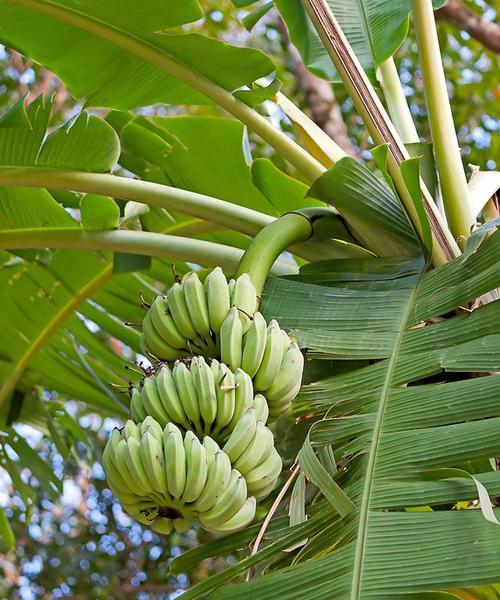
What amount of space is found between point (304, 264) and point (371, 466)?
1.77 ft

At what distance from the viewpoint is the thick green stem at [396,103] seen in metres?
1.34

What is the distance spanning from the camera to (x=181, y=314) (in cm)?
82

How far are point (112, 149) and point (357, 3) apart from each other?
522 millimetres

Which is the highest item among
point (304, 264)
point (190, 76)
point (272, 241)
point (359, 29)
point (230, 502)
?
point (359, 29)

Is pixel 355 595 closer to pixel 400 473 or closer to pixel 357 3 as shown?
pixel 400 473

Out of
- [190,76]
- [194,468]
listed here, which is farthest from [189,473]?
[190,76]

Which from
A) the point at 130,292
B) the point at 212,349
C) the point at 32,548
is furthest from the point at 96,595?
the point at 212,349

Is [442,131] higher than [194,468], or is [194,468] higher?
[442,131]

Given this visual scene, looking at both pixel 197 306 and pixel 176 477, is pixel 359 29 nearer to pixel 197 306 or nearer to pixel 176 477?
pixel 197 306

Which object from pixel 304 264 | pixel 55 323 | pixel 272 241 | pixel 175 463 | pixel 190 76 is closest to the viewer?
pixel 175 463

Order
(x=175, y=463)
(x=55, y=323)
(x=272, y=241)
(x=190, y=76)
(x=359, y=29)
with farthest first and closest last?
(x=55, y=323)
(x=359, y=29)
(x=190, y=76)
(x=272, y=241)
(x=175, y=463)

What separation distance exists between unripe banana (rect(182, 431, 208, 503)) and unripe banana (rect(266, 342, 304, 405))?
0.41ft

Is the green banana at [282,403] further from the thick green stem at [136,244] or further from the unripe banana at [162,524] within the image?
the thick green stem at [136,244]

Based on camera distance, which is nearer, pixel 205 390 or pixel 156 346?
pixel 205 390
